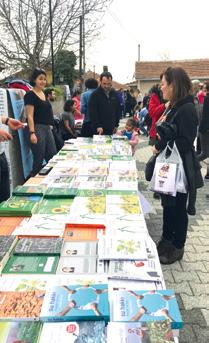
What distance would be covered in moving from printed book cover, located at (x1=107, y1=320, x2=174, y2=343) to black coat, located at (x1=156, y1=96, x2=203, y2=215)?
5.40ft

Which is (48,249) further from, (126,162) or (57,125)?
(57,125)

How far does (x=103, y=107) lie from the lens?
4668 mm

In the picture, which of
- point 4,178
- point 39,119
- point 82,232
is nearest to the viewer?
point 82,232

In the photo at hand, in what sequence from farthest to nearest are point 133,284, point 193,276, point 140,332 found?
point 193,276 → point 133,284 → point 140,332

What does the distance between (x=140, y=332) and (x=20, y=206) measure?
1.19 m

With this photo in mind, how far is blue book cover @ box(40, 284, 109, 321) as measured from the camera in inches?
43.3

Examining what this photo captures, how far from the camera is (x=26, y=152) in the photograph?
15.9 ft

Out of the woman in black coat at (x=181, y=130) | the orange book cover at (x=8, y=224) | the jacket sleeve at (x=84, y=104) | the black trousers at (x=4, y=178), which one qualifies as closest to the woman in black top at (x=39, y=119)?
the black trousers at (x=4, y=178)

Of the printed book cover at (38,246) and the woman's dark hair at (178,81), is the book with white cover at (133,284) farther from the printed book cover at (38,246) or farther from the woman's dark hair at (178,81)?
the woman's dark hair at (178,81)

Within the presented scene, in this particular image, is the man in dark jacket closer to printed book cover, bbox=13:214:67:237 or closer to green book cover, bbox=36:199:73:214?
green book cover, bbox=36:199:73:214

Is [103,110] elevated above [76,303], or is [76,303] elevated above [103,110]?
[103,110]

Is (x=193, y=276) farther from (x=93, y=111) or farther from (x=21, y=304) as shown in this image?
(x=93, y=111)

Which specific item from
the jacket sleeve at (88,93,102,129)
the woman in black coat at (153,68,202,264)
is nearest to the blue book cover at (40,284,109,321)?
the woman in black coat at (153,68,202,264)

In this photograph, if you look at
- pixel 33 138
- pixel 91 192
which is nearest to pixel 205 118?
pixel 33 138
